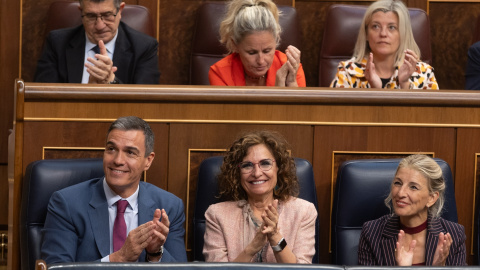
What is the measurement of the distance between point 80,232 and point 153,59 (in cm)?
83

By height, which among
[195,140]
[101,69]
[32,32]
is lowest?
[195,140]

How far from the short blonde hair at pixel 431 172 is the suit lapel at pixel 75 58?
984 millimetres

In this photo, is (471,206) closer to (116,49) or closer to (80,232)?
(80,232)

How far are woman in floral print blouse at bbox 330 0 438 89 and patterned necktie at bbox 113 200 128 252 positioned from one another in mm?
880

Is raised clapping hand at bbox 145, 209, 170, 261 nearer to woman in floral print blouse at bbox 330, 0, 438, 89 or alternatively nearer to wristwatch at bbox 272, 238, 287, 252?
wristwatch at bbox 272, 238, 287, 252

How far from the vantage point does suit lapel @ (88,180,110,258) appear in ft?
5.65

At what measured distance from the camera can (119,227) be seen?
1755 millimetres

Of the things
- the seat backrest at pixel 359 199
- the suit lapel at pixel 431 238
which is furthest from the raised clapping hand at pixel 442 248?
the seat backrest at pixel 359 199

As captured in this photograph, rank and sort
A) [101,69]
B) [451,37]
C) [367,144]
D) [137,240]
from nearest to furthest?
[137,240] < [367,144] < [101,69] < [451,37]

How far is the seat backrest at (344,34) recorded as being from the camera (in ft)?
8.68

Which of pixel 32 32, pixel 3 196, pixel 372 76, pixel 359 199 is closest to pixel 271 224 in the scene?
pixel 359 199

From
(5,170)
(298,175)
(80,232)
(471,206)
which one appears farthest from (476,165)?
(5,170)

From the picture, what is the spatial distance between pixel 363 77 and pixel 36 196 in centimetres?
105

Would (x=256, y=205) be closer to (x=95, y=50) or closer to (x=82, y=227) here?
(x=82, y=227)
